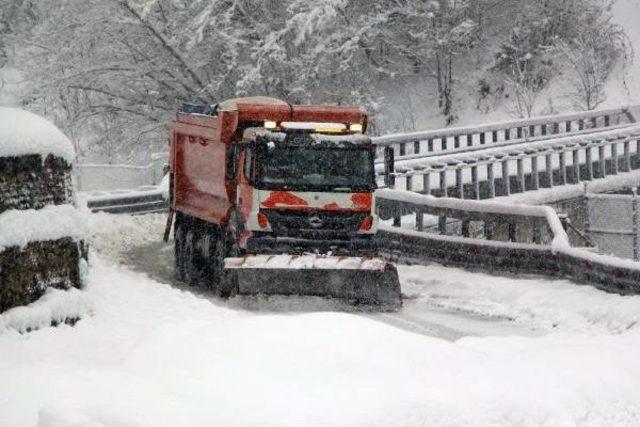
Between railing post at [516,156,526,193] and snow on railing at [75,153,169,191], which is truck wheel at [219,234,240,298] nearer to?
railing post at [516,156,526,193]

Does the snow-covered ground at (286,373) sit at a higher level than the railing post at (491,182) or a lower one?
lower

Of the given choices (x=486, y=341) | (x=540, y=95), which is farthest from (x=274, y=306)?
(x=540, y=95)

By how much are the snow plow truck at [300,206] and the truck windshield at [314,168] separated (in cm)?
1

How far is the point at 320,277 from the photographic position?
1666 centimetres

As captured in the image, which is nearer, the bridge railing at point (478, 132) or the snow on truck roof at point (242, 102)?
the snow on truck roof at point (242, 102)

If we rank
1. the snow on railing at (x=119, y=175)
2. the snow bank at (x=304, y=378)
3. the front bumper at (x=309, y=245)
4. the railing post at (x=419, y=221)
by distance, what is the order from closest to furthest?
1. the snow bank at (x=304, y=378)
2. the front bumper at (x=309, y=245)
3. the railing post at (x=419, y=221)
4. the snow on railing at (x=119, y=175)

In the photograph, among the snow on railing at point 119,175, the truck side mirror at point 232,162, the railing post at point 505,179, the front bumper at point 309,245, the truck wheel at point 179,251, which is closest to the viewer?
the front bumper at point 309,245

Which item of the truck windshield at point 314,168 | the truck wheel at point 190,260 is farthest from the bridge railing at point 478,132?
the truck windshield at point 314,168

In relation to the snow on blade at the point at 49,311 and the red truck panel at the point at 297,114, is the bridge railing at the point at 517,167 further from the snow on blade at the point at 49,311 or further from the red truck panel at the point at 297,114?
the snow on blade at the point at 49,311

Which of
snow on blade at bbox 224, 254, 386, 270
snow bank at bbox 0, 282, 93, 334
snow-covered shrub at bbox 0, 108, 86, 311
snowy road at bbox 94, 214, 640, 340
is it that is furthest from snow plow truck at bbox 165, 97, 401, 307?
snow-covered shrub at bbox 0, 108, 86, 311

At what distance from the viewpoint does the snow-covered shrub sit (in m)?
11.1

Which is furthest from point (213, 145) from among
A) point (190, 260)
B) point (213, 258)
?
point (190, 260)

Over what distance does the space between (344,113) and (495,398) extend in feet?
30.3

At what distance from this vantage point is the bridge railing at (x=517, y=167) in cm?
2639
